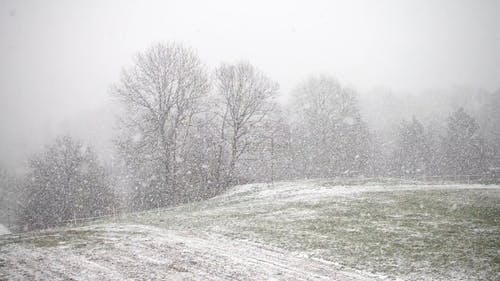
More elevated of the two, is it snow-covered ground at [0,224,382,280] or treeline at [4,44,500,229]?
treeline at [4,44,500,229]

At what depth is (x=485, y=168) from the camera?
225 feet

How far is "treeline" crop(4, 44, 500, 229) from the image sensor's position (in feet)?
134

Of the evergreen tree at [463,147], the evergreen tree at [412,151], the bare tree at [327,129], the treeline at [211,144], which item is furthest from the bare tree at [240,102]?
the evergreen tree at [463,147]

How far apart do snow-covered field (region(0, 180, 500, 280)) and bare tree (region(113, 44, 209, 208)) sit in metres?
16.0

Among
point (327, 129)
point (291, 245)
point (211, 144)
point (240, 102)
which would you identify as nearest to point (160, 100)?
point (211, 144)

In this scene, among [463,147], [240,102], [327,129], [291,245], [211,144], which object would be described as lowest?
[291,245]

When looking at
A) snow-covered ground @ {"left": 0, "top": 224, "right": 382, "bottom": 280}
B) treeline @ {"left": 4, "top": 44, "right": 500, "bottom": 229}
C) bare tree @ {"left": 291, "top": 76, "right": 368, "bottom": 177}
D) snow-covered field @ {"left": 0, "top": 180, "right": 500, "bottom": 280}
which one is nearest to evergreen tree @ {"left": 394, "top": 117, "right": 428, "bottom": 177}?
treeline @ {"left": 4, "top": 44, "right": 500, "bottom": 229}

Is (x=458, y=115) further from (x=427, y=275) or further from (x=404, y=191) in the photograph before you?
(x=427, y=275)

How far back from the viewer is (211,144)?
46406mm

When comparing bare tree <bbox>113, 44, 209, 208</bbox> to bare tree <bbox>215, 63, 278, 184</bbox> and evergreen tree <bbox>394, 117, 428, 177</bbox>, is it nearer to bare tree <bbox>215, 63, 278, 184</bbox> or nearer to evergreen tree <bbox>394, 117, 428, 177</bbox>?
bare tree <bbox>215, 63, 278, 184</bbox>

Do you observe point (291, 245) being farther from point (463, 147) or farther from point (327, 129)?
point (463, 147)

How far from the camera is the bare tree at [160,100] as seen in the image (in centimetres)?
4003

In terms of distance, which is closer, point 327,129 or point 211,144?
point 211,144

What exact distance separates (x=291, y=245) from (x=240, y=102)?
30.5 m
